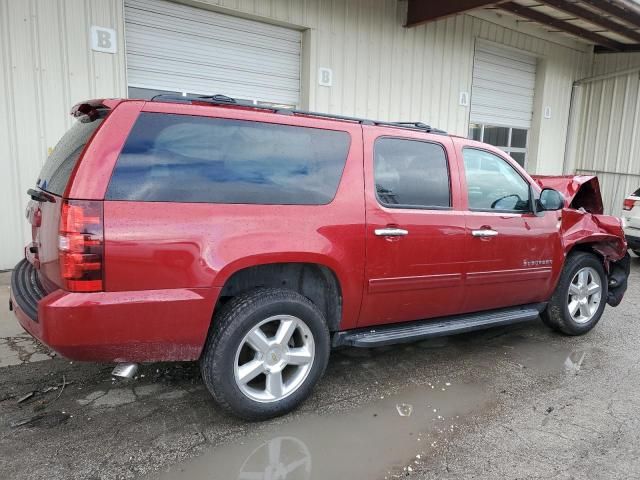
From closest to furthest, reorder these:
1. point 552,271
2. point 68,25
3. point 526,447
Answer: point 526,447 → point 552,271 → point 68,25

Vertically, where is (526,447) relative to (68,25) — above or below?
below

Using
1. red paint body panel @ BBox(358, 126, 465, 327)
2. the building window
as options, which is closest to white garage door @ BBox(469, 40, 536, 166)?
the building window

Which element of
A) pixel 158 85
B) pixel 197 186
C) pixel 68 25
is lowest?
pixel 197 186

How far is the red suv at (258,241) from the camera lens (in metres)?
2.59

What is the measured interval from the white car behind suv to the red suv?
5.57 m

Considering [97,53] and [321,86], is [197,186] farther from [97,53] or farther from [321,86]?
[321,86]

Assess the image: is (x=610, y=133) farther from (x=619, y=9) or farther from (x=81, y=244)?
(x=81, y=244)

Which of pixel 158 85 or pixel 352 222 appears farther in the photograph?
pixel 158 85

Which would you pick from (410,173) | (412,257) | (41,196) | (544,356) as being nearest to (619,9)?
(544,356)

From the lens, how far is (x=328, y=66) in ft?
27.9

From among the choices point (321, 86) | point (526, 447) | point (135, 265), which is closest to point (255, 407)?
point (135, 265)

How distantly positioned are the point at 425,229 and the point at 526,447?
1543 millimetres

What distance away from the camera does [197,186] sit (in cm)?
279

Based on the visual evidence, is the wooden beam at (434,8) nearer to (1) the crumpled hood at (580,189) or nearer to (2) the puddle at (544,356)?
(1) the crumpled hood at (580,189)
